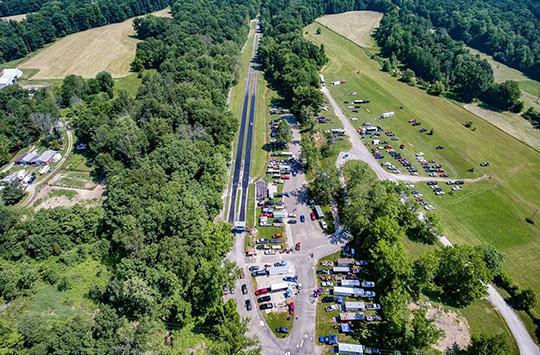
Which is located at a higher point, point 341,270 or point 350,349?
point 341,270

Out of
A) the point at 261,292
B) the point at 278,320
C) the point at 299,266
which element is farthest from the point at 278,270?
the point at 278,320

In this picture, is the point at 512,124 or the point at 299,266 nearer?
the point at 299,266

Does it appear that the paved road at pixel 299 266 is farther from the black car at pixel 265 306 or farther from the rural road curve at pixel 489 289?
the rural road curve at pixel 489 289

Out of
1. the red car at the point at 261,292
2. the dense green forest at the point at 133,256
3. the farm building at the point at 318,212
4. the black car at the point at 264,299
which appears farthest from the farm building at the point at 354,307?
the farm building at the point at 318,212

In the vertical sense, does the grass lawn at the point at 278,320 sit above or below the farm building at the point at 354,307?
below

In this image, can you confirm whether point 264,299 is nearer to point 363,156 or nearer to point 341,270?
point 341,270

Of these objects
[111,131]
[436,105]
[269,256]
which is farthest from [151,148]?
[436,105]
